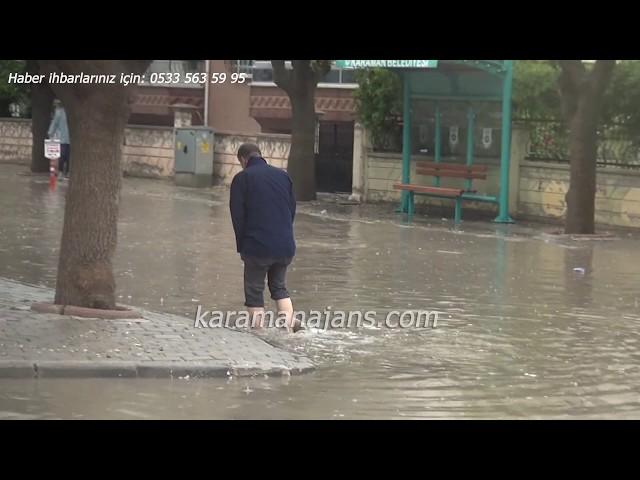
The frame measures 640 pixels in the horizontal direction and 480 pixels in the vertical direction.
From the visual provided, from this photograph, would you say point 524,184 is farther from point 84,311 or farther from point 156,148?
point 84,311

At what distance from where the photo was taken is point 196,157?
28.3 meters

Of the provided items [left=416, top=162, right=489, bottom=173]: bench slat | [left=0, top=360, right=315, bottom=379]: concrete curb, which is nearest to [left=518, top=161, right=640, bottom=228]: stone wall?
[left=416, top=162, right=489, bottom=173]: bench slat

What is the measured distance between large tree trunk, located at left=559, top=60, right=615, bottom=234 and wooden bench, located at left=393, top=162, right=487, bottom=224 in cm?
279

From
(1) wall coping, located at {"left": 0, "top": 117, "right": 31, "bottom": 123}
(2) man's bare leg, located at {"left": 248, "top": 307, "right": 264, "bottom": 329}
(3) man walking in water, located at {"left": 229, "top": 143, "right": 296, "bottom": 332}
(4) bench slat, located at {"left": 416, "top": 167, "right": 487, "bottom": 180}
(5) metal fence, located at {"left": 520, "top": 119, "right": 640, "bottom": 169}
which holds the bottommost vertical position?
(2) man's bare leg, located at {"left": 248, "top": 307, "right": 264, "bottom": 329}

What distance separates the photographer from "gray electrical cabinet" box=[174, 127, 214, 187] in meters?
28.4

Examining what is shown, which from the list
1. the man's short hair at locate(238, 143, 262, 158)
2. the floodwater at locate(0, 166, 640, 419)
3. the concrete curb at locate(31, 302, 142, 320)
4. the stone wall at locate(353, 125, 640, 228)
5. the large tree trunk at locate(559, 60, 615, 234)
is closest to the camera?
the floodwater at locate(0, 166, 640, 419)

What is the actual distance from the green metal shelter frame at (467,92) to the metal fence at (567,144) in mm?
788

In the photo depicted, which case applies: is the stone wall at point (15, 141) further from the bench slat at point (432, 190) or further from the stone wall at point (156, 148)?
the bench slat at point (432, 190)

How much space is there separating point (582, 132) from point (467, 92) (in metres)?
3.90

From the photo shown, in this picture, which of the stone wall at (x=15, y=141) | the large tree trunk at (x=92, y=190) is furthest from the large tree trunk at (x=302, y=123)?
the large tree trunk at (x=92, y=190)

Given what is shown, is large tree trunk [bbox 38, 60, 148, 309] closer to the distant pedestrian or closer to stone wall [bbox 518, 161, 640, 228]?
stone wall [bbox 518, 161, 640, 228]

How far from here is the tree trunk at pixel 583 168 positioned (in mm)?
19391

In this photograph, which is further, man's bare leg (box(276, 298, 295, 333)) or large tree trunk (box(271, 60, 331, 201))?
large tree trunk (box(271, 60, 331, 201))

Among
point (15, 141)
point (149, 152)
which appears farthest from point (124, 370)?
point (15, 141)
